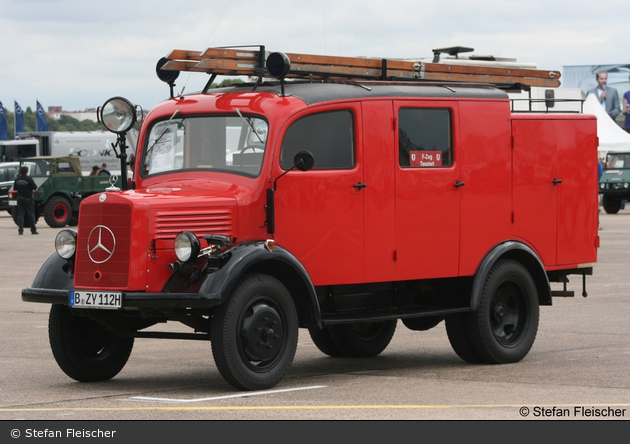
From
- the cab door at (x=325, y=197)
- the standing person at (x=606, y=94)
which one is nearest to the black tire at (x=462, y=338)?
the cab door at (x=325, y=197)

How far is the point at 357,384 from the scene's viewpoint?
28.4 feet

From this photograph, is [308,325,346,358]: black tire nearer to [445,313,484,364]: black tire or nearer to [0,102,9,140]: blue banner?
[445,313,484,364]: black tire

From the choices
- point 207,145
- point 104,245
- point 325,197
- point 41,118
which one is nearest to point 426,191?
point 325,197

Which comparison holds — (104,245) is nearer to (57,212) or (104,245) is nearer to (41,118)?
(57,212)

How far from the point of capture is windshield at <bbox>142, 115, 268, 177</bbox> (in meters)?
8.77

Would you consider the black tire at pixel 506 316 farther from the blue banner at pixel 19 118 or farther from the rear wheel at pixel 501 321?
the blue banner at pixel 19 118

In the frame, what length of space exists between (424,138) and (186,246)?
2.61 metres

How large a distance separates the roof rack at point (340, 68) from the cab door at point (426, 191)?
0.61m

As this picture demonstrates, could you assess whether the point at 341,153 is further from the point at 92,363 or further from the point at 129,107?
the point at 92,363

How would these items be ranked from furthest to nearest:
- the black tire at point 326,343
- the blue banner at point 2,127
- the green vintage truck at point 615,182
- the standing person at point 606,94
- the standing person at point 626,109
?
the standing person at point 606,94
the standing person at point 626,109
the blue banner at point 2,127
the green vintage truck at point 615,182
the black tire at point 326,343

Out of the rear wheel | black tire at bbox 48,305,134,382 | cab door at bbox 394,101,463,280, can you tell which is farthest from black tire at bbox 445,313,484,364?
black tire at bbox 48,305,134,382

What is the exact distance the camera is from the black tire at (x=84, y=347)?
8781mm

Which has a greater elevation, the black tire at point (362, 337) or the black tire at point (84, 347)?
the black tire at point (84, 347)
